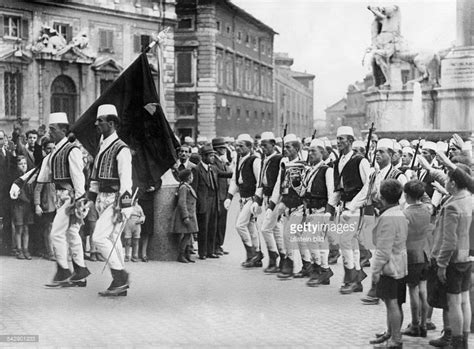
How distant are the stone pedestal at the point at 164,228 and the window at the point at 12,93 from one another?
43.5 feet

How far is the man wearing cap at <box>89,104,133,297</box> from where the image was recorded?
907 cm

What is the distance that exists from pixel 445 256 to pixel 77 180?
14.8 feet

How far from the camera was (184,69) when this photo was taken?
30.2m

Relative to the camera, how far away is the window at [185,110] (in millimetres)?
27159

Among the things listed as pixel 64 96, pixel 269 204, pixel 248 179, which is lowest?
pixel 269 204

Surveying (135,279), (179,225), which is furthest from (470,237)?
(179,225)

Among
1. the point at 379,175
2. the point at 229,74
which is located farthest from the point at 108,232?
the point at 229,74

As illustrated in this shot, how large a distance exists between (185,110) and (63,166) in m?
20.4

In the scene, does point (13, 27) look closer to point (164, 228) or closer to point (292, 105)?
point (292, 105)

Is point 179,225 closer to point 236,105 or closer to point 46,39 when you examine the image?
Answer: point 236,105

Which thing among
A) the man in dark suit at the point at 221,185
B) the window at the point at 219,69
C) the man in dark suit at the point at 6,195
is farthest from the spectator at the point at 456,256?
the window at the point at 219,69

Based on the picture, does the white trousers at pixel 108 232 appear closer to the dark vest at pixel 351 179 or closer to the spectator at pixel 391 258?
the dark vest at pixel 351 179

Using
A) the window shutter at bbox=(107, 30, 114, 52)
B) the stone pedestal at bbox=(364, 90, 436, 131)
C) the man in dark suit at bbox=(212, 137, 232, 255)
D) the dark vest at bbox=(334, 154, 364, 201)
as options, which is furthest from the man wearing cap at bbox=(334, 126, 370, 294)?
the window shutter at bbox=(107, 30, 114, 52)

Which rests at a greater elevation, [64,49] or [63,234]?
[64,49]
